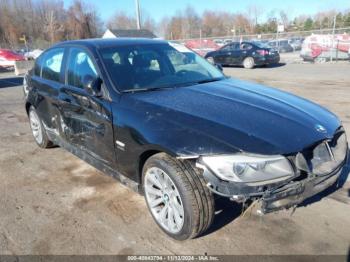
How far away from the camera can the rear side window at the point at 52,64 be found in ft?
14.1

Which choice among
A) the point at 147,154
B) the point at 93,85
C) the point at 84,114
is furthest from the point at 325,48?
the point at 147,154

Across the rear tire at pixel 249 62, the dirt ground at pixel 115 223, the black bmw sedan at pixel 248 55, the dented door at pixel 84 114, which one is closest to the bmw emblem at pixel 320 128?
the dirt ground at pixel 115 223

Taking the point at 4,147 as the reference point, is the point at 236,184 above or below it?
above

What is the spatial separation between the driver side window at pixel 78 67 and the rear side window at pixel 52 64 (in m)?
0.33

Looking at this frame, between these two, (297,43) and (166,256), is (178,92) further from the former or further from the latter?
(297,43)

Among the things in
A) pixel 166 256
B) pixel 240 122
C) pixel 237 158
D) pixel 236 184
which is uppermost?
pixel 240 122

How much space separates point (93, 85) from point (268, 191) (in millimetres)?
1926

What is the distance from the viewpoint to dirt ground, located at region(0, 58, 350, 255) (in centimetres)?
286

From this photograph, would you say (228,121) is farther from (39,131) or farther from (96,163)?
(39,131)

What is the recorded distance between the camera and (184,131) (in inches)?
106

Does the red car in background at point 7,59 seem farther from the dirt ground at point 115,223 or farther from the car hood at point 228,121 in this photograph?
the car hood at point 228,121

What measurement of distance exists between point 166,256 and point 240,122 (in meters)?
1.23

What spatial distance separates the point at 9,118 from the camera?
7.90 meters

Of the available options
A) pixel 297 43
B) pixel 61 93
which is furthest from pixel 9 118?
pixel 297 43
